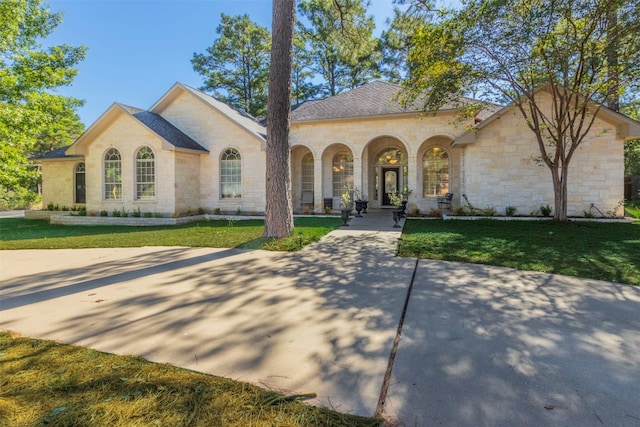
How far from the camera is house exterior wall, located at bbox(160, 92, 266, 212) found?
15297 mm

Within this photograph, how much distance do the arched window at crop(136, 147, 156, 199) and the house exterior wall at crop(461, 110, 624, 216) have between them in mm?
13679

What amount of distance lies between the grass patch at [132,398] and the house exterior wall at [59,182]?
737 inches

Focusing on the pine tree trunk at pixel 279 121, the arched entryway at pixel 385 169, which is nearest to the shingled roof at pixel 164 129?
the pine tree trunk at pixel 279 121

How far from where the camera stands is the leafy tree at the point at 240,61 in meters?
29.5

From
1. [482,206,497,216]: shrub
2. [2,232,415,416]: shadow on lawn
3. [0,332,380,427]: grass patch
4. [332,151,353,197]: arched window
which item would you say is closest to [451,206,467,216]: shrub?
[482,206,497,216]: shrub

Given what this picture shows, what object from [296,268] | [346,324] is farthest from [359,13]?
[346,324]

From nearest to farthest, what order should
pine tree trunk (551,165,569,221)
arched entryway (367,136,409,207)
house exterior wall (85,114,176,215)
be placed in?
pine tree trunk (551,165,569,221), house exterior wall (85,114,176,215), arched entryway (367,136,409,207)

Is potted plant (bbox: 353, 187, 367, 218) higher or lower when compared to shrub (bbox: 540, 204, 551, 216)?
higher

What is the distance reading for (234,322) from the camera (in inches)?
135

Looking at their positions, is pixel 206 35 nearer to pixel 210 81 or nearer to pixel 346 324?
pixel 210 81

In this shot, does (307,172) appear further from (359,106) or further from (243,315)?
(243,315)

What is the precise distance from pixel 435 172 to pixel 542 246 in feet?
29.2

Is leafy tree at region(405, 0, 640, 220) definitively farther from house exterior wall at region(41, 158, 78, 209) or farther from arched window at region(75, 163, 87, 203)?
house exterior wall at region(41, 158, 78, 209)

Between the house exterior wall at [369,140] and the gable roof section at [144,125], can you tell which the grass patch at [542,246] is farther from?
the gable roof section at [144,125]
